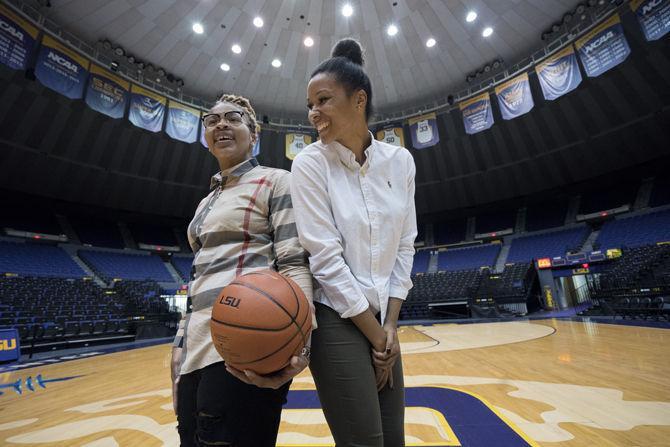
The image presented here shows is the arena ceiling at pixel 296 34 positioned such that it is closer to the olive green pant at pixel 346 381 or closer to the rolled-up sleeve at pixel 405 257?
the rolled-up sleeve at pixel 405 257

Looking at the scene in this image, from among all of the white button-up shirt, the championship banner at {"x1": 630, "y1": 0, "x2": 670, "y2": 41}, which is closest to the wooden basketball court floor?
the white button-up shirt

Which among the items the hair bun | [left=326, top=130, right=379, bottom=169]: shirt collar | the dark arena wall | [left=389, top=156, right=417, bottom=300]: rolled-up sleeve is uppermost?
the dark arena wall

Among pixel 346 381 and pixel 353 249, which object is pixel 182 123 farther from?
pixel 346 381

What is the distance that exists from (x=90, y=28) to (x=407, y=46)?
1258 cm

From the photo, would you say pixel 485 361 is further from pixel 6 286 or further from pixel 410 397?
pixel 6 286

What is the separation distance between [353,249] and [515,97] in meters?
14.6

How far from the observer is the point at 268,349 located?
2.84ft

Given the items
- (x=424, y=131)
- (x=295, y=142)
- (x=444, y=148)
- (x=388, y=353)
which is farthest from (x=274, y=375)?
(x=444, y=148)

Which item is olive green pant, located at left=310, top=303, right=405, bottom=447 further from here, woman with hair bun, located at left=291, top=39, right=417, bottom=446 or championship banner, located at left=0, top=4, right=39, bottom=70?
championship banner, located at left=0, top=4, right=39, bottom=70

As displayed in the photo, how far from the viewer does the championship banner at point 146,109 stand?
477 inches

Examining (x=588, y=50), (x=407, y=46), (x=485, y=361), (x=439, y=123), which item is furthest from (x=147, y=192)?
(x=588, y=50)

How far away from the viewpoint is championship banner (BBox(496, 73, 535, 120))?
1238cm

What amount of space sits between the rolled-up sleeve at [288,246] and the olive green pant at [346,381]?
0.06m

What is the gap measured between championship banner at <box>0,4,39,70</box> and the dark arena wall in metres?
1.78
